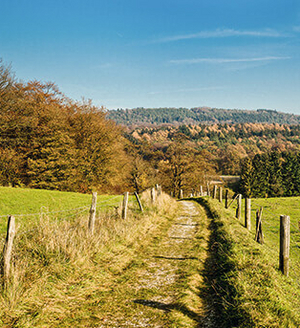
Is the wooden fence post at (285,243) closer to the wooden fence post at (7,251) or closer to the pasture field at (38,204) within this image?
the wooden fence post at (7,251)

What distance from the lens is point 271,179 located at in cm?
7100

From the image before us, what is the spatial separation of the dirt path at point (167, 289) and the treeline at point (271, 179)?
6472 centimetres

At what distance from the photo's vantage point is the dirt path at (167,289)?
4.20 m

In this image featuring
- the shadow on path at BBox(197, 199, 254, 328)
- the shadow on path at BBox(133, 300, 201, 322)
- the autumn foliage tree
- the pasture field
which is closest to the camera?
the shadow on path at BBox(197, 199, 254, 328)

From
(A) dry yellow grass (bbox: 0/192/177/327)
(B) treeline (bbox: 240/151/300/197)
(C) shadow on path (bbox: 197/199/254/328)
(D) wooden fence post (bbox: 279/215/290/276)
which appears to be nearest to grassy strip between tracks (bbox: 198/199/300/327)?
(C) shadow on path (bbox: 197/199/254/328)

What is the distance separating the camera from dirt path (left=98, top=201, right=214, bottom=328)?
4.20 meters

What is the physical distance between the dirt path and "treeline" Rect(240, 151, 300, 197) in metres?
64.7

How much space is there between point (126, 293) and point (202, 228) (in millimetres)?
6818

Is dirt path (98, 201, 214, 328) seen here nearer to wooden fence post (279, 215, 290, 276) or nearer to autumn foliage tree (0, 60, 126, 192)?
wooden fence post (279, 215, 290, 276)

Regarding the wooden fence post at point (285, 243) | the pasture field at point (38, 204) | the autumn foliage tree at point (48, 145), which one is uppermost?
the autumn foliage tree at point (48, 145)

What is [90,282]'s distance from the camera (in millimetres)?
5457

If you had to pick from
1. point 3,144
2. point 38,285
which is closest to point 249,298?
point 38,285

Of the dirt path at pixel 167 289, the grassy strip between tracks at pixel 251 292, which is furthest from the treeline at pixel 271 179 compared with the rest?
the grassy strip between tracks at pixel 251 292

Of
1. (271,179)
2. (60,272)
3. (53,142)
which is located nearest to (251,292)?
(60,272)
